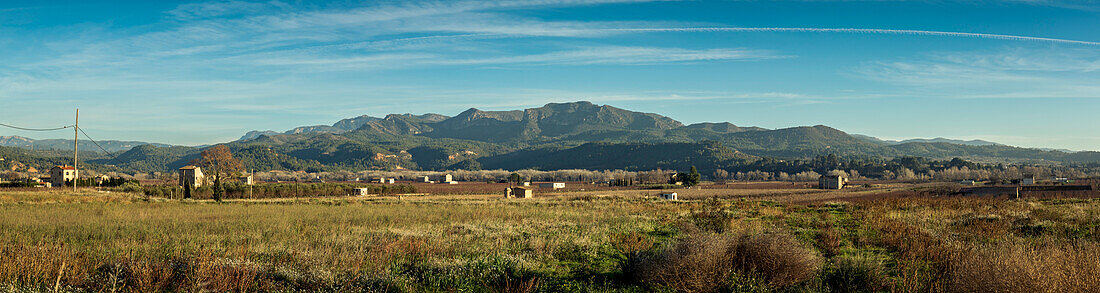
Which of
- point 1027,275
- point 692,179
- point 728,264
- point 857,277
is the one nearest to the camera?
point 1027,275

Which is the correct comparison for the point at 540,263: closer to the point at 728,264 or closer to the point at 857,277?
the point at 728,264

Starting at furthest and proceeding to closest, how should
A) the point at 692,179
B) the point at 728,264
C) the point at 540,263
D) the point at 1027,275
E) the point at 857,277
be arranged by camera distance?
1. the point at 692,179
2. the point at 540,263
3. the point at 857,277
4. the point at 728,264
5. the point at 1027,275

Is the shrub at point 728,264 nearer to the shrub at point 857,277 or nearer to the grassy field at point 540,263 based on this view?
the grassy field at point 540,263

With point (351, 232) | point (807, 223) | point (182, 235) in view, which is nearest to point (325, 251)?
point (351, 232)

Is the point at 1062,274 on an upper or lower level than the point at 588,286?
upper

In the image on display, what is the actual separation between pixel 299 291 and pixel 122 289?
2492 millimetres

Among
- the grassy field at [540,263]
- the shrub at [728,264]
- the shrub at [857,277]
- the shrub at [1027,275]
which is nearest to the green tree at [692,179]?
the grassy field at [540,263]

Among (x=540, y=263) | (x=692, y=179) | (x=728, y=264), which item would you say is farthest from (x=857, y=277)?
(x=692, y=179)

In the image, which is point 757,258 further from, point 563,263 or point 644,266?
point 563,263

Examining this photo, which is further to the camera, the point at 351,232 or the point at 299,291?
the point at 351,232

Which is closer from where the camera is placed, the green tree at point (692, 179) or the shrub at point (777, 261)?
the shrub at point (777, 261)

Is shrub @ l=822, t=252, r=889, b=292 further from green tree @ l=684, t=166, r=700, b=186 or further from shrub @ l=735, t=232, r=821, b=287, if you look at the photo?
green tree @ l=684, t=166, r=700, b=186

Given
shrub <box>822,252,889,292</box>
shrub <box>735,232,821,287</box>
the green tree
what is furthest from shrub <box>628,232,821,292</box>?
the green tree

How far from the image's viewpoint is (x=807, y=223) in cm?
2302
